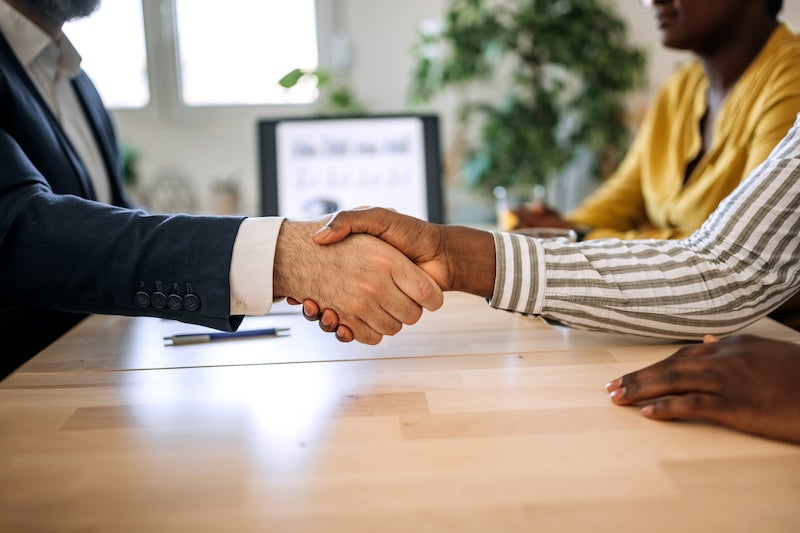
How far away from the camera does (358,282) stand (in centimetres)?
98

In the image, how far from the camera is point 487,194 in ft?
10.9

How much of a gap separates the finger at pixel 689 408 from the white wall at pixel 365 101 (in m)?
3.12

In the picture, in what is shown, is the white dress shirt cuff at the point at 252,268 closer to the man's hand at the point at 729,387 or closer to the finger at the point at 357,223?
the finger at the point at 357,223

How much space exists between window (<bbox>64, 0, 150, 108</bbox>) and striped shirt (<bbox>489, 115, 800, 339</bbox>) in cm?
342

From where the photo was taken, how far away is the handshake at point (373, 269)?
0.96 metres

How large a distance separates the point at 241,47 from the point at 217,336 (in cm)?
316

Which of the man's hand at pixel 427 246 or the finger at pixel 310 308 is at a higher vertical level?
the man's hand at pixel 427 246

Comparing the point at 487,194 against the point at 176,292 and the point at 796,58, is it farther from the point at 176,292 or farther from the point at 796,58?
the point at 176,292

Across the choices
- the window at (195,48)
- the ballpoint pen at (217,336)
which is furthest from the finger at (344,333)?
the window at (195,48)

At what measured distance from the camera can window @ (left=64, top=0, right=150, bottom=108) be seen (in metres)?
3.69

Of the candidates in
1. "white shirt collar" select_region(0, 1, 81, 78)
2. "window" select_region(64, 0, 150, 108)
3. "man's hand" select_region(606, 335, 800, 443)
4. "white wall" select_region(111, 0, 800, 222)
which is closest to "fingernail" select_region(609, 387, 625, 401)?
"man's hand" select_region(606, 335, 800, 443)

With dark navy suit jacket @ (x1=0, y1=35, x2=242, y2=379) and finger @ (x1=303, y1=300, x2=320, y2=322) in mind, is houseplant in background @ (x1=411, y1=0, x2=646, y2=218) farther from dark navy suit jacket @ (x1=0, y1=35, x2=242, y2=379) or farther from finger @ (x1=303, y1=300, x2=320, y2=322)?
dark navy suit jacket @ (x1=0, y1=35, x2=242, y2=379)

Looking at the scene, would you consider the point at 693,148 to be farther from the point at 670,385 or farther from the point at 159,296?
the point at 159,296

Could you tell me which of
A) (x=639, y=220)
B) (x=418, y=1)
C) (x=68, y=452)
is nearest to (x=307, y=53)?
(x=418, y=1)
